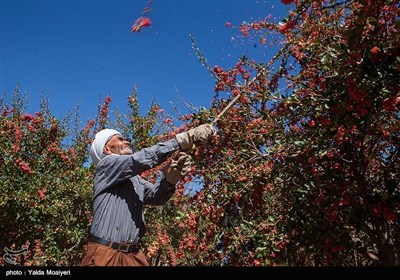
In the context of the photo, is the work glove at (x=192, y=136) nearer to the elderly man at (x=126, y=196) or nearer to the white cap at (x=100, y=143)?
the elderly man at (x=126, y=196)

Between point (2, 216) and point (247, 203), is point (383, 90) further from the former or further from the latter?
point (2, 216)

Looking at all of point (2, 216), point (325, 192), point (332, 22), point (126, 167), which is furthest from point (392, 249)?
point (2, 216)

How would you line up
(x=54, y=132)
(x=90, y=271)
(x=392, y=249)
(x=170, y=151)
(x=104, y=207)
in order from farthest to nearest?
1. (x=54, y=132)
2. (x=392, y=249)
3. (x=170, y=151)
4. (x=104, y=207)
5. (x=90, y=271)

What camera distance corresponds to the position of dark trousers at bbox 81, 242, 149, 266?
7.11ft

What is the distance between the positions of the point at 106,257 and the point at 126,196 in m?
0.50

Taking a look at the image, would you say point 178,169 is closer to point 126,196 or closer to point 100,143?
point 126,196

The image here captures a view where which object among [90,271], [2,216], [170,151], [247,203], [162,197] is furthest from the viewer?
[2,216]

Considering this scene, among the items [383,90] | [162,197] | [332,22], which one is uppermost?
[332,22]

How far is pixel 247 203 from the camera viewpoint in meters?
4.18

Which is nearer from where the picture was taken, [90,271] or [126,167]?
[90,271]

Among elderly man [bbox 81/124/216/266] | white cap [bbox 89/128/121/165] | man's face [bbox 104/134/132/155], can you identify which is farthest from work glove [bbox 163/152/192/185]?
white cap [bbox 89/128/121/165]

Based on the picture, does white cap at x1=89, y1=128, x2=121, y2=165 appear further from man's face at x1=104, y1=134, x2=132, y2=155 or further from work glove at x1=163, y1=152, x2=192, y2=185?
work glove at x1=163, y1=152, x2=192, y2=185

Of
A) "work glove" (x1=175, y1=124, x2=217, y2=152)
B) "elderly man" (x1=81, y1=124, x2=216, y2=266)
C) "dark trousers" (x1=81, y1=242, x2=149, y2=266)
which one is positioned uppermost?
"work glove" (x1=175, y1=124, x2=217, y2=152)

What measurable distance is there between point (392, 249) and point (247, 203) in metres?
1.62
